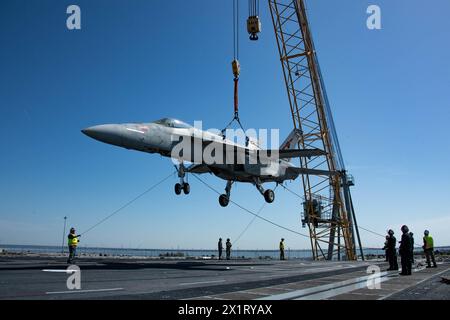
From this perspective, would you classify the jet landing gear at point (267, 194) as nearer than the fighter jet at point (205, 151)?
No

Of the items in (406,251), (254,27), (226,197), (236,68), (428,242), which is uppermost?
(254,27)

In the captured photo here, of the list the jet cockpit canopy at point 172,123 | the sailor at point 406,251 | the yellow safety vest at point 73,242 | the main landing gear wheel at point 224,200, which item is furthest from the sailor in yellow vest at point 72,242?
the sailor at point 406,251

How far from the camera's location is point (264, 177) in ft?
93.8

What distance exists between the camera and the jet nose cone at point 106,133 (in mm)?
16844

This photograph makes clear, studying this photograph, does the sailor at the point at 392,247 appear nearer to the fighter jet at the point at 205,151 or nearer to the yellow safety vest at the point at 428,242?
the yellow safety vest at the point at 428,242

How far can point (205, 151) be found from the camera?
23344 mm

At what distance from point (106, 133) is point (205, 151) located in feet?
25.3

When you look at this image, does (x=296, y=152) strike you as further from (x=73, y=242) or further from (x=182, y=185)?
(x=73, y=242)

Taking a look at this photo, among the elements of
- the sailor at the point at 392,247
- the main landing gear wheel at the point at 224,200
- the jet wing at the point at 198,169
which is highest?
the jet wing at the point at 198,169

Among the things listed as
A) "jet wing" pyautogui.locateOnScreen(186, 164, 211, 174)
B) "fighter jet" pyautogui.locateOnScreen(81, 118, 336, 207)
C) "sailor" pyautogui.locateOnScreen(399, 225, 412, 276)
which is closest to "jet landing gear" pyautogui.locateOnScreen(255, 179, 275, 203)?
"fighter jet" pyautogui.locateOnScreen(81, 118, 336, 207)

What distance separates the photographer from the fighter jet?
18.2 meters

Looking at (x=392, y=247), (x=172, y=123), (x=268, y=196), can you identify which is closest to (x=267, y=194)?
(x=268, y=196)

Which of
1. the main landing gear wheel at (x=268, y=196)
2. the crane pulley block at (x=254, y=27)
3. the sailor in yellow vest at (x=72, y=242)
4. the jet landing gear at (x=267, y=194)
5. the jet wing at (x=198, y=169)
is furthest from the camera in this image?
the crane pulley block at (x=254, y=27)
